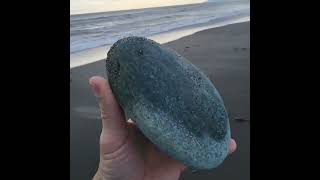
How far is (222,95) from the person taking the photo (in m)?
5.42

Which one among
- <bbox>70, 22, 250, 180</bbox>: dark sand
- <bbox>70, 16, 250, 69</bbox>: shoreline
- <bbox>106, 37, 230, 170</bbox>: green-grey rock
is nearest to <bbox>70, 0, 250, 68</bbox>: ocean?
<bbox>70, 16, 250, 69</bbox>: shoreline

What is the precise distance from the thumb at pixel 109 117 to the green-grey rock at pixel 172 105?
0.20 ft

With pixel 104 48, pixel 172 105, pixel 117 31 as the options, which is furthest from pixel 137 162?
pixel 117 31

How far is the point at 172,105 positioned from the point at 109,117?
0.45 metres

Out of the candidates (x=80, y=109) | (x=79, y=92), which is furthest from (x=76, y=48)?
(x=80, y=109)

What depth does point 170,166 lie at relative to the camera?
2.99 metres

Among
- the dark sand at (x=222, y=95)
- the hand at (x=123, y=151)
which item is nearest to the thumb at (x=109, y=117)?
the hand at (x=123, y=151)

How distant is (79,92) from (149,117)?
3419mm

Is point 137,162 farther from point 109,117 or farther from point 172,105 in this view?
point 172,105

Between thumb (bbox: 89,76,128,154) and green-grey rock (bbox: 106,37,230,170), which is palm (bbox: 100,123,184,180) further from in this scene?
green-grey rock (bbox: 106,37,230,170)

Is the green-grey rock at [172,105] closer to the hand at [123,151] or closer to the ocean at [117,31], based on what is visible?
the hand at [123,151]

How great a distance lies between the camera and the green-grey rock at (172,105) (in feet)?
8.17

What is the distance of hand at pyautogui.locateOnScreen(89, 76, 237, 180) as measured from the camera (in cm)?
265

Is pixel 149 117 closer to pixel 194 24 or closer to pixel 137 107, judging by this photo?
pixel 137 107
